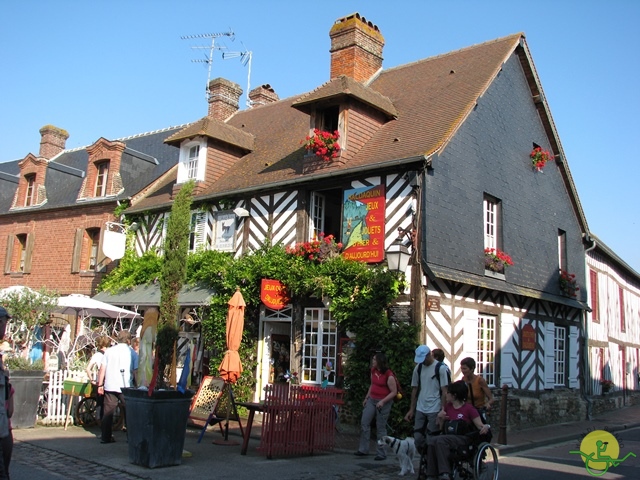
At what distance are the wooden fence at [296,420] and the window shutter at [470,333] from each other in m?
4.15

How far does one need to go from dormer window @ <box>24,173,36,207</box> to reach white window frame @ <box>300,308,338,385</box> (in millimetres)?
13095

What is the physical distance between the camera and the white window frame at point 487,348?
42.7ft

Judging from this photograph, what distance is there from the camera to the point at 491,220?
13977 mm

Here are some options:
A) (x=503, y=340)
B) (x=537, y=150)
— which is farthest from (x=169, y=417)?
(x=537, y=150)

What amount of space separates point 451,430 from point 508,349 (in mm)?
7921

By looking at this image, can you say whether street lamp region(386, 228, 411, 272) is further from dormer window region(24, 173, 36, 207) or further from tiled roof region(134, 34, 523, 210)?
dormer window region(24, 173, 36, 207)

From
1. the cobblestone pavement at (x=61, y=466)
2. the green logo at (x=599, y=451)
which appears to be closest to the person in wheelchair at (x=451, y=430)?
the green logo at (x=599, y=451)

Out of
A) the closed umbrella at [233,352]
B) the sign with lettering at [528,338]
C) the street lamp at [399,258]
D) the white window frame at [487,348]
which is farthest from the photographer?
the sign with lettering at [528,338]

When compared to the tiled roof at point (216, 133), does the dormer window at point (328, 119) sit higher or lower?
lower

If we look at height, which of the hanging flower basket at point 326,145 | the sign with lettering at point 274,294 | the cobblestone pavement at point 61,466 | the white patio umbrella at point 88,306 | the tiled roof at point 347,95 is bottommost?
the cobblestone pavement at point 61,466


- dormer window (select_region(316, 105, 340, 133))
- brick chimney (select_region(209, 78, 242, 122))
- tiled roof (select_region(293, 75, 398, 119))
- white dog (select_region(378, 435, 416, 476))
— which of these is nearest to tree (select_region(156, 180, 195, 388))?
white dog (select_region(378, 435, 416, 476))

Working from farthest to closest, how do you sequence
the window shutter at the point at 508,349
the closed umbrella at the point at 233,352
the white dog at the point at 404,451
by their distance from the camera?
1. the window shutter at the point at 508,349
2. the closed umbrella at the point at 233,352
3. the white dog at the point at 404,451

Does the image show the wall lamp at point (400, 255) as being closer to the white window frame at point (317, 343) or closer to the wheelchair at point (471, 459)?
the white window frame at point (317, 343)

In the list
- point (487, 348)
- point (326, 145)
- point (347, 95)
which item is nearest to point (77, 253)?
point (326, 145)
